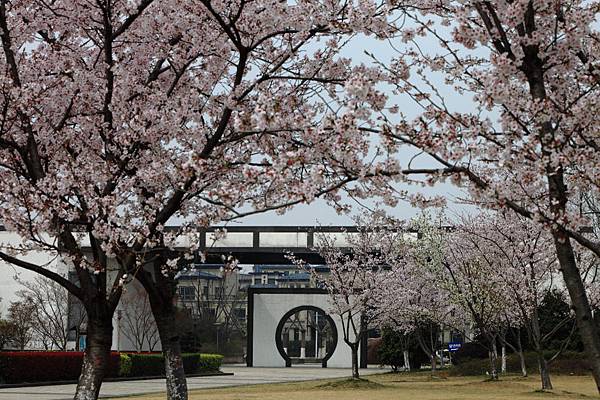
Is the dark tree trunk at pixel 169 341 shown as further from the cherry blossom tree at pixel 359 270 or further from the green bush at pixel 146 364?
the green bush at pixel 146 364

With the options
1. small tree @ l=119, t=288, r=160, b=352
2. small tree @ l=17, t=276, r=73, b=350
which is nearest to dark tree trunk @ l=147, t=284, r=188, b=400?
small tree @ l=17, t=276, r=73, b=350

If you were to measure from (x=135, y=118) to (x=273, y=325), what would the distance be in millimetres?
35944

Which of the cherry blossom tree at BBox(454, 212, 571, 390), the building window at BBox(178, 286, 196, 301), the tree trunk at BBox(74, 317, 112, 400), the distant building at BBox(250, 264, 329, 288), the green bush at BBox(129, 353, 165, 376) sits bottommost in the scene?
the tree trunk at BBox(74, 317, 112, 400)

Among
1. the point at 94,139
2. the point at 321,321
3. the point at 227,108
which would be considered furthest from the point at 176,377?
A: the point at 321,321

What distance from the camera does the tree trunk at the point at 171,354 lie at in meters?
9.58

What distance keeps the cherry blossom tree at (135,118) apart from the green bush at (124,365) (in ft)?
61.1

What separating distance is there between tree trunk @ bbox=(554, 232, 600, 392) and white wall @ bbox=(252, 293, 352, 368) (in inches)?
1494

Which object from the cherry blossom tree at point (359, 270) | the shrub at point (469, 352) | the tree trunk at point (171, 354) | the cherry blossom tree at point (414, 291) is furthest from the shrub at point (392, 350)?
the tree trunk at point (171, 354)

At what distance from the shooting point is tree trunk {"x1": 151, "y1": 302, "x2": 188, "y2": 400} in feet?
31.4

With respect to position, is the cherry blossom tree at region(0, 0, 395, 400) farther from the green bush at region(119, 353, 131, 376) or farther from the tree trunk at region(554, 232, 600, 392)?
the green bush at region(119, 353, 131, 376)

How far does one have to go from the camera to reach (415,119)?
5.27 meters

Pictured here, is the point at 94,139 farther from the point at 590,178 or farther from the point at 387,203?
the point at 590,178

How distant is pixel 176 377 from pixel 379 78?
4.95m

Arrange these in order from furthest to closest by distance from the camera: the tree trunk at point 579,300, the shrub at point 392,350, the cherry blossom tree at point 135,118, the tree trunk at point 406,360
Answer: the shrub at point 392,350 < the tree trunk at point 406,360 < the cherry blossom tree at point 135,118 < the tree trunk at point 579,300
